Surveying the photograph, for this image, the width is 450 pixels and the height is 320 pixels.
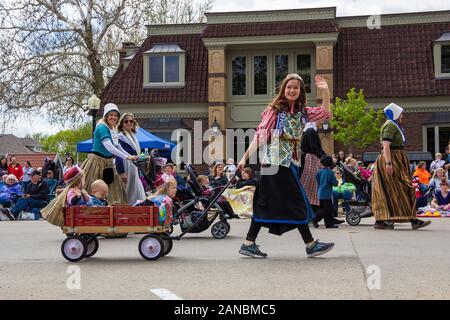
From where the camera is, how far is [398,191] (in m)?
12.3

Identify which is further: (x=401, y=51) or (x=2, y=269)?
(x=401, y=51)

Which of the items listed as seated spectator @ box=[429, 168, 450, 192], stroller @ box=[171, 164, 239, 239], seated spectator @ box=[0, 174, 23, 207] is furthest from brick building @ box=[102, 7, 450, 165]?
stroller @ box=[171, 164, 239, 239]

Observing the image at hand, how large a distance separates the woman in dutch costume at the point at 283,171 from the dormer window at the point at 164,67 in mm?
25133

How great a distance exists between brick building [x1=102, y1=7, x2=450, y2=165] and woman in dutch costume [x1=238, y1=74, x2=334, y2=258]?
2302cm

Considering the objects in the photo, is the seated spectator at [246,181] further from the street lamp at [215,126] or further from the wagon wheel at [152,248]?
the street lamp at [215,126]

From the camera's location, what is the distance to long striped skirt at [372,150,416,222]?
40.1 ft

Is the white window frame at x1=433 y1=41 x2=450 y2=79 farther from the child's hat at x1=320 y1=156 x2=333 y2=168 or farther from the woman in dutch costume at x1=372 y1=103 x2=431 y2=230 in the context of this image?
the child's hat at x1=320 y1=156 x2=333 y2=168

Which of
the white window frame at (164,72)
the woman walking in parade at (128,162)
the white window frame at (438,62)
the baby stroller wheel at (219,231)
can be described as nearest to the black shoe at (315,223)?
the baby stroller wheel at (219,231)

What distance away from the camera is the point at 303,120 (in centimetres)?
806

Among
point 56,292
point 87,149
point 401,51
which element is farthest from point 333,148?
point 56,292

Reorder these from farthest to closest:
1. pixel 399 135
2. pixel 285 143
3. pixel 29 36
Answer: pixel 29 36 → pixel 399 135 → pixel 285 143

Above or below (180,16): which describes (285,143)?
below
